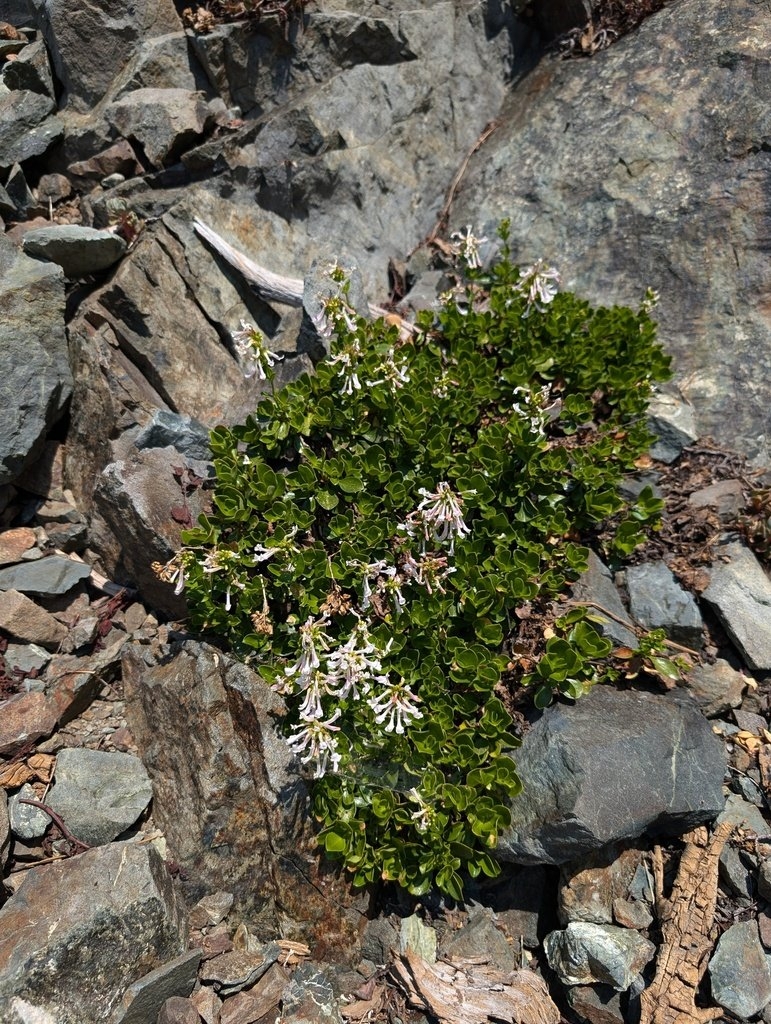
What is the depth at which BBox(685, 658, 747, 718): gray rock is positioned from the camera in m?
4.89

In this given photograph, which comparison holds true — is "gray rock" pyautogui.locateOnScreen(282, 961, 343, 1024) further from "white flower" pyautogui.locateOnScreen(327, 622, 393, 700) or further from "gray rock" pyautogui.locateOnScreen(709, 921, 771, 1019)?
"gray rock" pyautogui.locateOnScreen(709, 921, 771, 1019)

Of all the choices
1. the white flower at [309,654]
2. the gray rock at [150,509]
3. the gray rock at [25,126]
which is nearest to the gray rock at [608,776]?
the white flower at [309,654]

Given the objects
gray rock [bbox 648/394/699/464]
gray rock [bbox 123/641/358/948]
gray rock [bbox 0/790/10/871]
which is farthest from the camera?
gray rock [bbox 648/394/699/464]

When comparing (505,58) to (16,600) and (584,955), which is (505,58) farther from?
(584,955)

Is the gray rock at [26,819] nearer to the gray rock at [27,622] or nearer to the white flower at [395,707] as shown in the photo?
the gray rock at [27,622]

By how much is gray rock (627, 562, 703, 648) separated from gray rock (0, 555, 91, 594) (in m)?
3.89

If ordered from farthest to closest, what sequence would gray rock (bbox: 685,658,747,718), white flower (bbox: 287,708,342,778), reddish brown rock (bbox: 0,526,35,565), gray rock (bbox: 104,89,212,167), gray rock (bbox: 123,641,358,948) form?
gray rock (bbox: 104,89,212,167) → reddish brown rock (bbox: 0,526,35,565) → gray rock (bbox: 685,658,747,718) → gray rock (bbox: 123,641,358,948) → white flower (bbox: 287,708,342,778)

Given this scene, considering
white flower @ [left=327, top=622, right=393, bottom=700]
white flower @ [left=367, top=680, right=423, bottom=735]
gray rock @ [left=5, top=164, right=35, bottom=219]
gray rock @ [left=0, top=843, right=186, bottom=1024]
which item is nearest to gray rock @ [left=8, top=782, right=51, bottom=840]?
gray rock @ [left=0, top=843, right=186, bottom=1024]

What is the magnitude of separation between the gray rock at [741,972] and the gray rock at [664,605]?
5.71 ft

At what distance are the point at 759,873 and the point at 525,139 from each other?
6703mm

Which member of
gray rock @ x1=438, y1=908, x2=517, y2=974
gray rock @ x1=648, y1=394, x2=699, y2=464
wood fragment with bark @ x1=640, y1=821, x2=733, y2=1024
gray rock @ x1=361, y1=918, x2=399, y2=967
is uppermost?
gray rock @ x1=648, y1=394, x2=699, y2=464

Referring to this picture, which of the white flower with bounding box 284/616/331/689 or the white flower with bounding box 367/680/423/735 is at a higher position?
the white flower with bounding box 284/616/331/689

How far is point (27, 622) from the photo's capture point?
5.04 metres

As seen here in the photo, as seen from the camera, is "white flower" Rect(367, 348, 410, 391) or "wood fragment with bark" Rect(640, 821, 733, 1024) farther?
"white flower" Rect(367, 348, 410, 391)
